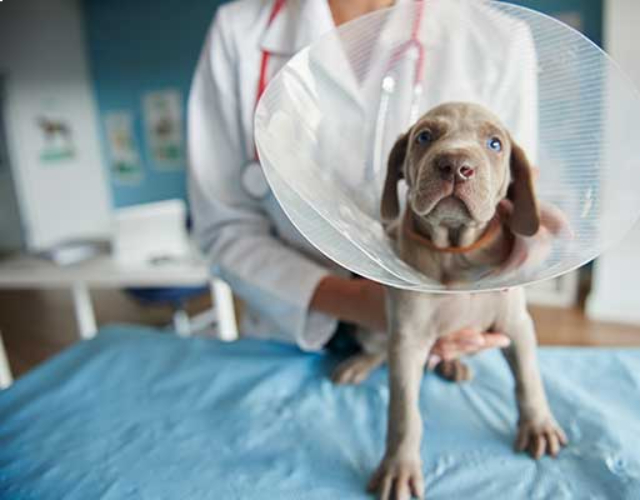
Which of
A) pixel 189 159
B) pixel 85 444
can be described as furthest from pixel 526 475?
pixel 189 159

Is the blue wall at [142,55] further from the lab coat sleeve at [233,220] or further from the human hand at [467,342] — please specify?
the human hand at [467,342]

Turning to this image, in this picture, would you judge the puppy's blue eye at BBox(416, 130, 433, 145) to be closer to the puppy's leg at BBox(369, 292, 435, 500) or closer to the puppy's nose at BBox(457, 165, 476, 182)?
the puppy's nose at BBox(457, 165, 476, 182)

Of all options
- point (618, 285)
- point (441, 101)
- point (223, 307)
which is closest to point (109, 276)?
point (223, 307)

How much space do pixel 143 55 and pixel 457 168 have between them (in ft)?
13.0

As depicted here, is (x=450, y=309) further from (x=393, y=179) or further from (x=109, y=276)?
(x=109, y=276)

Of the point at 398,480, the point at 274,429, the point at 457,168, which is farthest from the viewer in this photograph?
the point at 274,429

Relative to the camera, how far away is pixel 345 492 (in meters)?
0.57

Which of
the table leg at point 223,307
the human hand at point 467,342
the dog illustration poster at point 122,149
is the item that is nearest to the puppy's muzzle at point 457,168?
the human hand at point 467,342

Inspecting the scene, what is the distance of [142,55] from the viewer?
12.6 ft

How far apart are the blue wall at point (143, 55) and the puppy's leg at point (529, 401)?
3.46 metres

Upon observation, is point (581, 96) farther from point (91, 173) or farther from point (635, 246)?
point (91, 173)

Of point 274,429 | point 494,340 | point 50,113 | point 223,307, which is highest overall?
point 50,113

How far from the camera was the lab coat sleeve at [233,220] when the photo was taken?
78cm

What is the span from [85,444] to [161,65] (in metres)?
3.63
